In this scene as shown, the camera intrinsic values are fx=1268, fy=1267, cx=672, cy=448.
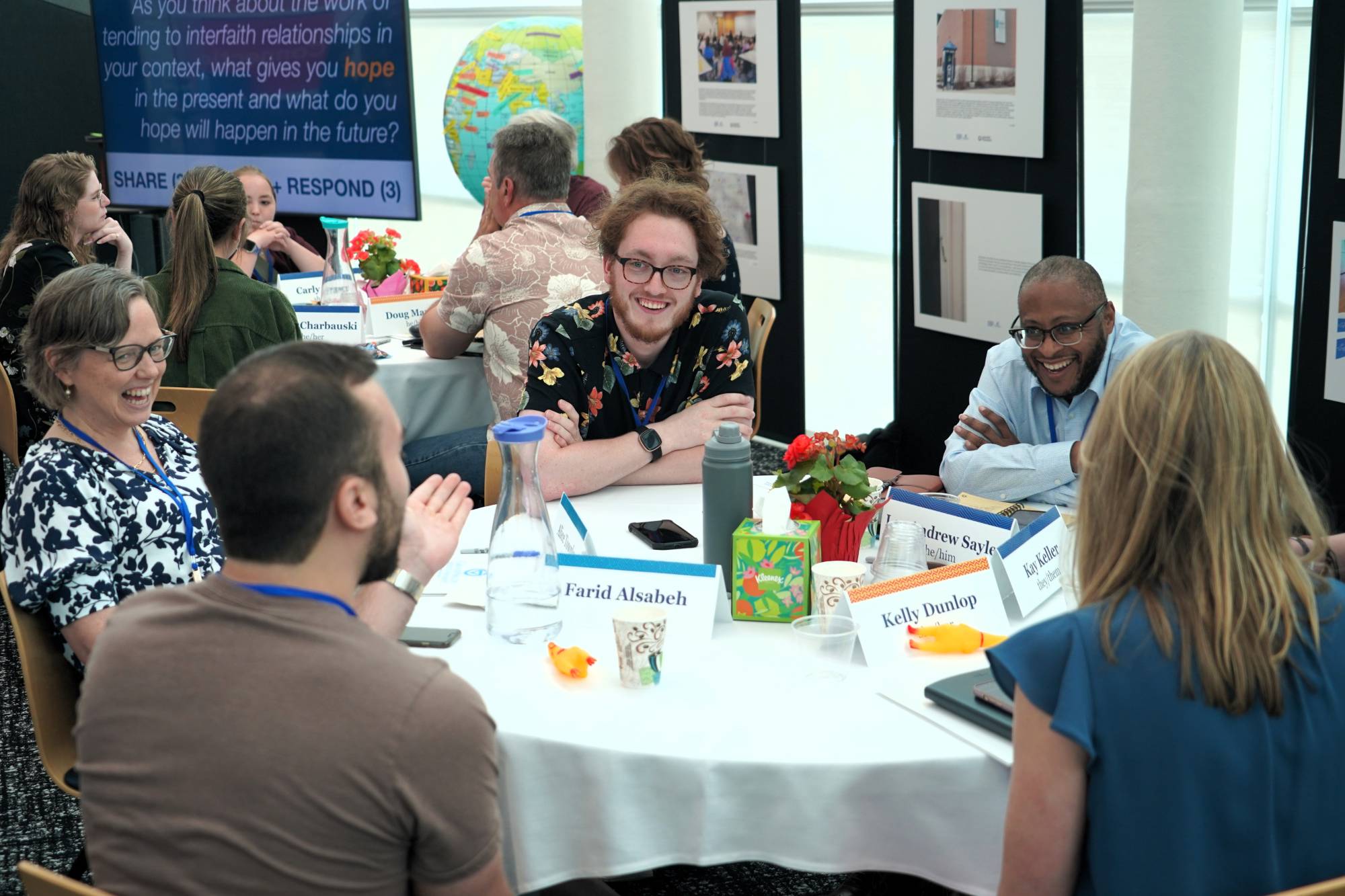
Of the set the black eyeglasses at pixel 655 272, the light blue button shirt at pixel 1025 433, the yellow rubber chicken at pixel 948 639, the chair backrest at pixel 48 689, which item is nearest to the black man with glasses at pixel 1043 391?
the light blue button shirt at pixel 1025 433

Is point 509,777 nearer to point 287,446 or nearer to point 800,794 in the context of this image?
point 800,794

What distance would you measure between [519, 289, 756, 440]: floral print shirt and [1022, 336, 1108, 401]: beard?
0.69m

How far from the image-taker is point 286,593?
49.9 inches

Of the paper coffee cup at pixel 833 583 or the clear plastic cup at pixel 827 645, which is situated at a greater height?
the paper coffee cup at pixel 833 583

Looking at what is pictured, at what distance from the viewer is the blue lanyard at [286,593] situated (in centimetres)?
126

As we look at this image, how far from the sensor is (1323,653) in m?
1.31

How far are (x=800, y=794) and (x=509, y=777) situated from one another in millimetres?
383

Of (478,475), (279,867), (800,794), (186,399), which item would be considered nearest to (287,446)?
(279,867)

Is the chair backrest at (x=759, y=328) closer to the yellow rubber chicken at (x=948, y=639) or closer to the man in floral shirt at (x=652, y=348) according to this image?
the man in floral shirt at (x=652, y=348)

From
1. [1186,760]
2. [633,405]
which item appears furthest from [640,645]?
[633,405]

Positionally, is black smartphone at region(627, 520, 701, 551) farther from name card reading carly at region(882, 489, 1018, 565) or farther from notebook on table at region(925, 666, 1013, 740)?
notebook on table at region(925, 666, 1013, 740)

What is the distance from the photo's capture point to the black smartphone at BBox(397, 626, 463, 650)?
76.0 inches

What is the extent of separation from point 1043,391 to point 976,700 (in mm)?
1536

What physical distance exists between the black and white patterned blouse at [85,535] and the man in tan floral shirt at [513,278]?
1377 millimetres
